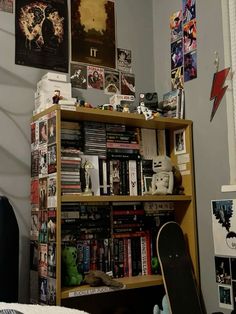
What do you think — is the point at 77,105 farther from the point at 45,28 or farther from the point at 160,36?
the point at 160,36

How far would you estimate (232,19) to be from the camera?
6.77 ft

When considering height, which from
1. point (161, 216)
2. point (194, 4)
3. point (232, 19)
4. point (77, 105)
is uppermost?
point (194, 4)

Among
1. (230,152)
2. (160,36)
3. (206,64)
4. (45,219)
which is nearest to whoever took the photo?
(45,219)

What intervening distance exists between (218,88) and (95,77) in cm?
68

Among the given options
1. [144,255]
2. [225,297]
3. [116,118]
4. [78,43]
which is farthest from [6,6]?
[225,297]

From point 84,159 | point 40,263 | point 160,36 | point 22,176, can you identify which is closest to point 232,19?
point 160,36

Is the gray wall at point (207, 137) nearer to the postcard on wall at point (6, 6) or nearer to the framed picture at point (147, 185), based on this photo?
the framed picture at point (147, 185)

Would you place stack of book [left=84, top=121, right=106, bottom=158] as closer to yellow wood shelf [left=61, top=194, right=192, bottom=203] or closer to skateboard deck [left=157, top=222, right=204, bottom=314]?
yellow wood shelf [left=61, top=194, right=192, bottom=203]

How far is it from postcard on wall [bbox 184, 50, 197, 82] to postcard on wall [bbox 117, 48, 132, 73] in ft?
1.13

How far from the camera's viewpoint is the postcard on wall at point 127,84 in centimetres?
243

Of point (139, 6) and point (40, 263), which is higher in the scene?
point (139, 6)

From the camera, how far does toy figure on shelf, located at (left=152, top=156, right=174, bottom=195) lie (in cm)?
218

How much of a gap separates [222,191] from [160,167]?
355 millimetres

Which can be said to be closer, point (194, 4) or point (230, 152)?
point (230, 152)
